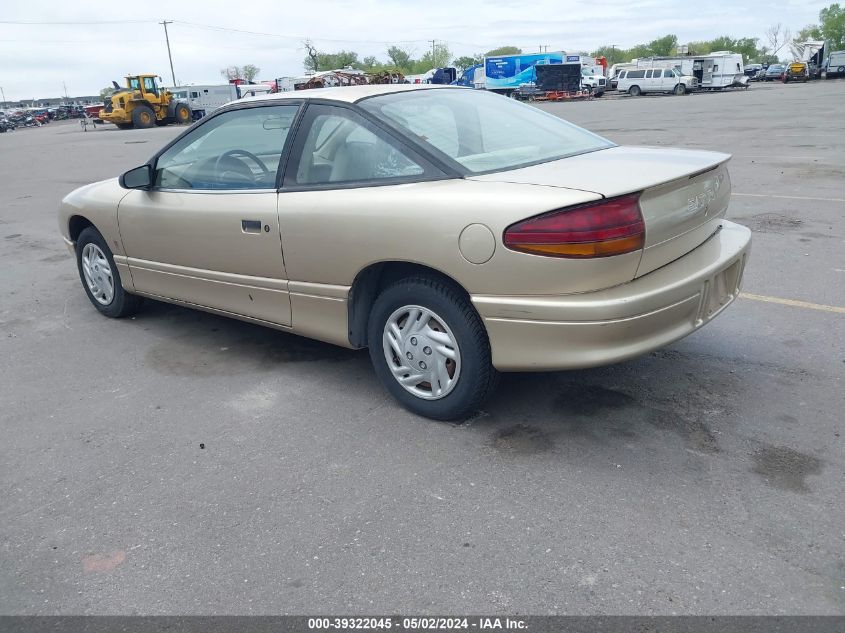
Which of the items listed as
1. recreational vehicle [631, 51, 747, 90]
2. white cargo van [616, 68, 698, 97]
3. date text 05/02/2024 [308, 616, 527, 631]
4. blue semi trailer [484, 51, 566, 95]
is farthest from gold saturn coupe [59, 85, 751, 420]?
blue semi trailer [484, 51, 566, 95]

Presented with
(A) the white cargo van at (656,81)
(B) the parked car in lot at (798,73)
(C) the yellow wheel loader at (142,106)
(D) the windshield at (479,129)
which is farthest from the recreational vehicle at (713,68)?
(D) the windshield at (479,129)

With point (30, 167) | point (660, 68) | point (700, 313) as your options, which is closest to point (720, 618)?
point (700, 313)

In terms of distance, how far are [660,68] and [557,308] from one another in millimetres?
49253

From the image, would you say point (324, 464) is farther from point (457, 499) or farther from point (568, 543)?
point (568, 543)

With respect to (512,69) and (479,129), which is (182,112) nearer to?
(512,69)

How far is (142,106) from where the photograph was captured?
1438 inches

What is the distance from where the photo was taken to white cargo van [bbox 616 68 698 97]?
46.8m

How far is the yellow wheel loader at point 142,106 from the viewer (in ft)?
118

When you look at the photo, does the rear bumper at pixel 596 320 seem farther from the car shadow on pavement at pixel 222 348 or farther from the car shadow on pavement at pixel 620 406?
the car shadow on pavement at pixel 222 348

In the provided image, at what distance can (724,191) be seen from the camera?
3682 mm

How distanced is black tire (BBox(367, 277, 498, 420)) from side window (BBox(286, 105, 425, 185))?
1.80 ft

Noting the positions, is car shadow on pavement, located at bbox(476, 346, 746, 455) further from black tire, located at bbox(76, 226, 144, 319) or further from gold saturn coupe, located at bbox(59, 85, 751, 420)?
black tire, located at bbox(76, 226, 144, 319)

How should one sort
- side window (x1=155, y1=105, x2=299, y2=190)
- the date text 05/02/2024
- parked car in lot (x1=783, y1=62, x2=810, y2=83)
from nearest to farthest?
the date text 05/02/2024 < side window (x1=155, y1=105, x2=299, y2=190) < parked car in lot (x1=783, y1=62, x2=810, y2=83)

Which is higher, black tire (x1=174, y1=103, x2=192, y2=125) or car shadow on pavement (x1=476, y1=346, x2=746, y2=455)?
black tire (x1=174, y1=103, x2=192, y2=125)
